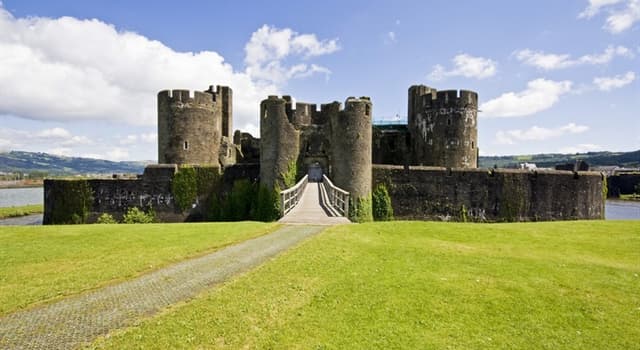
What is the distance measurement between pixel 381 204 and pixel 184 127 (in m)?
15.8

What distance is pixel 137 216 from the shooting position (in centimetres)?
2483

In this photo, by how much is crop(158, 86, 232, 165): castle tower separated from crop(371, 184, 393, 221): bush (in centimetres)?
1361

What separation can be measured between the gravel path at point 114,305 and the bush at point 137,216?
17.8 metres

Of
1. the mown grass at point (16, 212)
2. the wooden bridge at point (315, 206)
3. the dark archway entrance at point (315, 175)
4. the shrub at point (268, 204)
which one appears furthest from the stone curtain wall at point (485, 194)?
the mown grass at point (16, 212)

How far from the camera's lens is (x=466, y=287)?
7246 mm

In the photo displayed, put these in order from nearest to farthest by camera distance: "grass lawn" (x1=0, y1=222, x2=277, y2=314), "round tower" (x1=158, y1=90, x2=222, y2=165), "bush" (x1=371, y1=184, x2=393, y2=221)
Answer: "grass lawn" (x1=0, y1=222, x2=277, y2=314) → "bush" (x1=371, y1=184, x2=393, y2=221) → "round tower" (x1=158, y1=90, x2=222, y2=165)

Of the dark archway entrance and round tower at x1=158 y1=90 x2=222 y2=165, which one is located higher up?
round tower at x1=158 y1=90 x2=222 y2=165

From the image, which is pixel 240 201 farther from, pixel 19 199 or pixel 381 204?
pixel 19 199

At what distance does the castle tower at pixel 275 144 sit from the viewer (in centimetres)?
2227

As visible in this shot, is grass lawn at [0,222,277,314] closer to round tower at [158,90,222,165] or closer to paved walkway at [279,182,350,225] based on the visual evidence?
paved walkway at [279,182,350,225]

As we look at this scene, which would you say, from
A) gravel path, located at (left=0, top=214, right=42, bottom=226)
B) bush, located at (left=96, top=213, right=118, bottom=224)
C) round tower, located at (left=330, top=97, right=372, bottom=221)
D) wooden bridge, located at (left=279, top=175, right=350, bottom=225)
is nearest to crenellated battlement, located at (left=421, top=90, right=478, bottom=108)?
round tower, located at (left=330, top=97, right=372, bottom=221)

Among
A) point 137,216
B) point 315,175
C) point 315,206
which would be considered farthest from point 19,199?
point 315,206

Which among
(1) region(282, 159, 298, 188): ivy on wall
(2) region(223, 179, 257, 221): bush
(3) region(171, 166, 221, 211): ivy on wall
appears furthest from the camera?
(3) region(171, 166, 221, 211): ivy on wall

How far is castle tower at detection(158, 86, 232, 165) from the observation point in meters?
27.1
